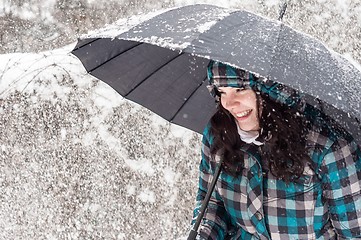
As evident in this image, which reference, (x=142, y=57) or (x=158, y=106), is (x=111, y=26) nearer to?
(x=142, y=57)

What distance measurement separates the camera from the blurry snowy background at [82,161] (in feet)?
12.5

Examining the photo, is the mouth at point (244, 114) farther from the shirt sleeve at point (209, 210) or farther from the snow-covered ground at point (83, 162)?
the snow-covered ground at point (83, 162)

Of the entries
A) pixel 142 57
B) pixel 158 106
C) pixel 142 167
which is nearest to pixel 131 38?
pixel 142 57

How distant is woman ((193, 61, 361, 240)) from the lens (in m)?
1.71

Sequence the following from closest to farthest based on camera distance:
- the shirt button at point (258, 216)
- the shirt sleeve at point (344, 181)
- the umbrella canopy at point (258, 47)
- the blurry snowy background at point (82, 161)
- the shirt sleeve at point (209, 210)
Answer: the umbrella canopy at point (258, 47)
the shirt sleeve at point (344, 181)
the shirt button at point (258, 216)
the shirt sleeve at point (209, 210)
the blurry snowy background at point (82, 161)

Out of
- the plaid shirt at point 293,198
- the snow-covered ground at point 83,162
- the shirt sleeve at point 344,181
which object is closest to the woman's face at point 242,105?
the plaid shirt at point 293,198

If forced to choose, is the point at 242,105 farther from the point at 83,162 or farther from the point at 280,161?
the point at 83,162

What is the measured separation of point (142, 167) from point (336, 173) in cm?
233

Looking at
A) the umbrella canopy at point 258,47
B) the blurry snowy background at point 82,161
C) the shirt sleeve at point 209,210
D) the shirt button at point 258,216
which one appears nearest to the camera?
the umbrella canopy at point 258,47

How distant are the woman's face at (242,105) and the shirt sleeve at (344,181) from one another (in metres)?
0.27

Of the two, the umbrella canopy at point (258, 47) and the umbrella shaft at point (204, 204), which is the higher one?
the umbrella canopy at point (258, 47)

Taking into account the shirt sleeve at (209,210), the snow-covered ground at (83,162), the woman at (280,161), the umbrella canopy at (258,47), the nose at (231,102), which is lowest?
the snow-covered ground at (83,162)

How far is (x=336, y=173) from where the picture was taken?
66.8 inches

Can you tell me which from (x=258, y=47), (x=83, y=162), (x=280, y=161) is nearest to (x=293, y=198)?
(x=280, y=161)
